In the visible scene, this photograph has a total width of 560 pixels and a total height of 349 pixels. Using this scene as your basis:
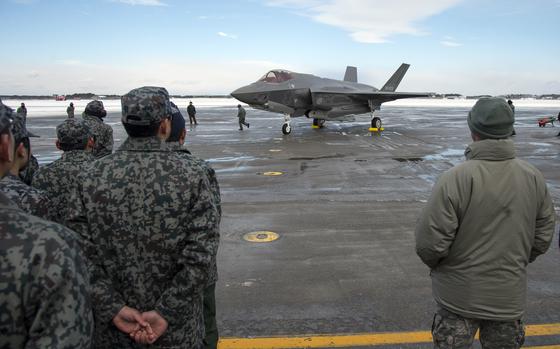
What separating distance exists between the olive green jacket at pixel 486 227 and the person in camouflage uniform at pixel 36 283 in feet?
6.37

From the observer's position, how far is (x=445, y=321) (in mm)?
2594

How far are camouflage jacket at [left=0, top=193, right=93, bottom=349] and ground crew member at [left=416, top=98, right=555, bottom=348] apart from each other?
1.94 metres

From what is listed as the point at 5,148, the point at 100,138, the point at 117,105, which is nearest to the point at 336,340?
the point at 5,148

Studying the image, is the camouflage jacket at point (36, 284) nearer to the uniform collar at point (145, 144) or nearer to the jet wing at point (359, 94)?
the uniform collar at point (145, 144)

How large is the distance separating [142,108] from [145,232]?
665mm

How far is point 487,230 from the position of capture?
248 centimetres

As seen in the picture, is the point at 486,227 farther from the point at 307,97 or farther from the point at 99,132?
the point at 307,97

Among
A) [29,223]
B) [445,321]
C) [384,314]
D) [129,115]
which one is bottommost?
[384,314]

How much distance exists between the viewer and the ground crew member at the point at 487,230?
2.46 metres

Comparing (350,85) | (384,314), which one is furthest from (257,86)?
(384,314)

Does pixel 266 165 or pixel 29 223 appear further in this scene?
pixel 266 165

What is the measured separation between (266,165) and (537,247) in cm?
1064

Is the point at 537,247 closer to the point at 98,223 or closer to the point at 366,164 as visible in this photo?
the point at 98,223

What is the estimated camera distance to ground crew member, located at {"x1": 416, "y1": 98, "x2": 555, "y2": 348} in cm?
246
